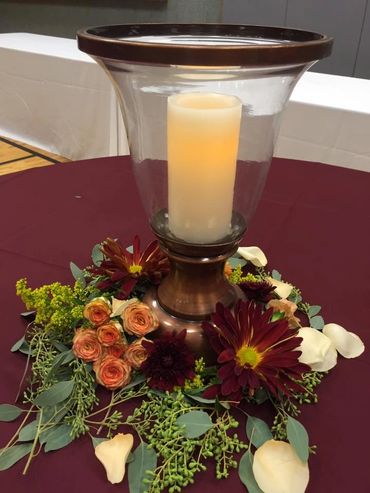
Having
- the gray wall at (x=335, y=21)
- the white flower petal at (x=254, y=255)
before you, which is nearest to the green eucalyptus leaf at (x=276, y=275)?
the white flower petal at (x=254, y=255)

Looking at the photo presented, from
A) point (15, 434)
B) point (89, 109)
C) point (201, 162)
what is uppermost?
point (201, 162)

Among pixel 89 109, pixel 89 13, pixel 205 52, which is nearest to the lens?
pixel 205 52

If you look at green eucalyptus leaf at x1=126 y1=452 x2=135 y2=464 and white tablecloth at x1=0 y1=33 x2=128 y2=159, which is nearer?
green eucalyptus leaf at x1=126 y1=452 x2=135 y2=464

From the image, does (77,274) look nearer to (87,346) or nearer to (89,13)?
(87,346)

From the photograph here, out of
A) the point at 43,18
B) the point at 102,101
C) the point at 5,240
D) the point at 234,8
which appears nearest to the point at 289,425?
the point at 5,240

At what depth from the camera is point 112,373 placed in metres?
0.45

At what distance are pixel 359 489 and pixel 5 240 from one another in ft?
1.76

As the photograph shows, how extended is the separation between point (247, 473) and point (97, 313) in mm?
203

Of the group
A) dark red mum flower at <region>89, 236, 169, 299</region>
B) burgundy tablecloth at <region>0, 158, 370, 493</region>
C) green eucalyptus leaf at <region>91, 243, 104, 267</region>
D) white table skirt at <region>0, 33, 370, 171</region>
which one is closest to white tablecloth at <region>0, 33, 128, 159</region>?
white table skirt at <region>0, 33, 370, 171</region>

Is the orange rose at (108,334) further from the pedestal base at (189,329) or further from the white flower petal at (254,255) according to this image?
the white flower petal at (254,255)

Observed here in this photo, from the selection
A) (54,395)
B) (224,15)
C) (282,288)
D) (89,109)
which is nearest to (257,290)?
(282,288)

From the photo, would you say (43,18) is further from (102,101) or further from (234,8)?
(102,101)

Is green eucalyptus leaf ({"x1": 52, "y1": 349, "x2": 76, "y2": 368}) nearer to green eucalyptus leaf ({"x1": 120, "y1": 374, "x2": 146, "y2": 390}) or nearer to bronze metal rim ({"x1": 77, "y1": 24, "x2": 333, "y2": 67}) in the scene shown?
green eucalyptus leaf ({"x1": 120, "y1": 374, "x2": 146, "y2": 390})

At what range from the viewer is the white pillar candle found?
0.40 metres
